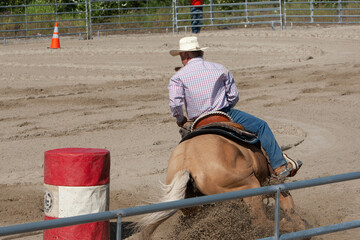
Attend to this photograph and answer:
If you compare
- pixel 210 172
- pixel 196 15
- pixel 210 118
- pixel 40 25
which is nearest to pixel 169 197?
pixel 210 172

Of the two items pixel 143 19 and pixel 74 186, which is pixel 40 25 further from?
pixel 74 186

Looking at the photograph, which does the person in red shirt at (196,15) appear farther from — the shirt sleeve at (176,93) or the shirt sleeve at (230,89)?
the shirt sleeve at (176,93)

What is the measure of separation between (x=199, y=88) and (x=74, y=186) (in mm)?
1461

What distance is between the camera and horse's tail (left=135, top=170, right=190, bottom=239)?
4.93m

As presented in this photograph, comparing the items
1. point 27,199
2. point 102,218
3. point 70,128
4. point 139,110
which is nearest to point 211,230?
point 102,218

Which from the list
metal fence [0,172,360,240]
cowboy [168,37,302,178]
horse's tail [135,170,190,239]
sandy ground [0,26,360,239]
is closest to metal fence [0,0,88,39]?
sandy ground [0,26,360,239]

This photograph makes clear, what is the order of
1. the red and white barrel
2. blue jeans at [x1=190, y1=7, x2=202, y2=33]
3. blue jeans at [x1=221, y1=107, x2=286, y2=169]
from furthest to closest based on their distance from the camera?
blue jeans at [x1=190, y1=7, x2=202, y2=33], blue jeans at [x1=221, y1=107, x2=286, y2=169], the red and white barrel

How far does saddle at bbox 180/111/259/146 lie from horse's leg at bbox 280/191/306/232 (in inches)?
25.3

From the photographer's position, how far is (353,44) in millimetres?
19078

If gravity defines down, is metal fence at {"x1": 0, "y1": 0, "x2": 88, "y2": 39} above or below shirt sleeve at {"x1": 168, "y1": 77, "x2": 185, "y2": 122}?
above

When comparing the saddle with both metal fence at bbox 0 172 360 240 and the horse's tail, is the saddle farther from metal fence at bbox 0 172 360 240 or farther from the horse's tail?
metal fence at bbox 0 172 360 240

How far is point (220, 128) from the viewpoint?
214 inches

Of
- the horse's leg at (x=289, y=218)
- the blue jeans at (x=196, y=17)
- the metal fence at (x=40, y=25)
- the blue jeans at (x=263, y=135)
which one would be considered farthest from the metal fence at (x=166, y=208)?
the metal fence at (x=40, y=25)

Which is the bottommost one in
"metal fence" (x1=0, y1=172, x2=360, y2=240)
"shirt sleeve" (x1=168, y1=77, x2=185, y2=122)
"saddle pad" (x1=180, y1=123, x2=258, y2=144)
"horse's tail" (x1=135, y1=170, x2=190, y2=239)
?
"horse's tail" (x1=135, y1=170, x2=190, y2=239)
